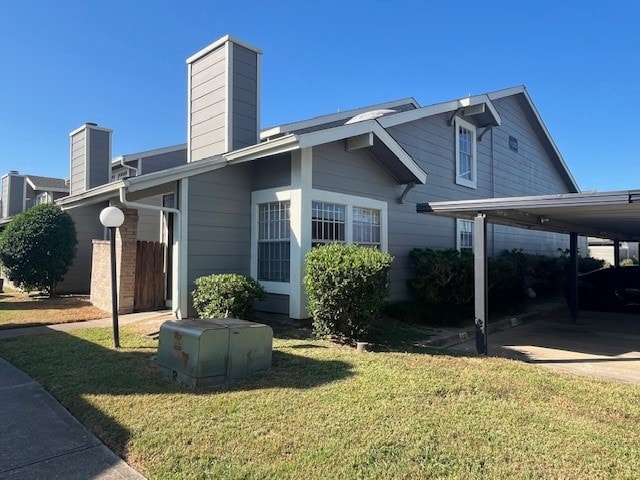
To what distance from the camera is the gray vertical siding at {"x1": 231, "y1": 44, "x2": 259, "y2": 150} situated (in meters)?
9.85

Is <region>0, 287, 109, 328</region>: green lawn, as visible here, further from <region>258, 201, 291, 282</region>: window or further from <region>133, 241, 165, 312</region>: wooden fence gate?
<region>258, 201, 291, 282</region>: window

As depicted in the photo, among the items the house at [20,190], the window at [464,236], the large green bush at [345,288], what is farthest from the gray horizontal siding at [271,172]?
the house at [20,190]

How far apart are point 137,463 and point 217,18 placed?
1122cm

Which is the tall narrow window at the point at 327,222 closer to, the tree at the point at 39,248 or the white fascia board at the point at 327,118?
the white fascia board at the point at 327,118

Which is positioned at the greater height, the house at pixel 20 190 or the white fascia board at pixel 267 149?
the house at pixel 20 190

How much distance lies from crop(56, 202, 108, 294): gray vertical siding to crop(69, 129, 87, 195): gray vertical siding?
2.13 meters

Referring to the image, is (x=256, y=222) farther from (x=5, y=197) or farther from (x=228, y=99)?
(x=5, y=197)

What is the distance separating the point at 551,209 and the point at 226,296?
5784 mm

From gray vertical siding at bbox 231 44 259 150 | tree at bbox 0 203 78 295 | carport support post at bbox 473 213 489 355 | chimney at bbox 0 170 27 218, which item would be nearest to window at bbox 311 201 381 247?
gray vertical siding at bbox 231 44 259 150

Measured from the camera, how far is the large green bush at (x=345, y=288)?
6.91m

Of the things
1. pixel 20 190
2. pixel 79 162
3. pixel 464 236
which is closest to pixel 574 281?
pixel 464 236

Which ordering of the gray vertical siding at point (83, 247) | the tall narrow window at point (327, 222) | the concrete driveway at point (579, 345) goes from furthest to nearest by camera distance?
1. the gray vertical siding at point (83, 247)
2. the tall narrow window at point (327, 222)
3. the concrete driveway at point (579, 345)

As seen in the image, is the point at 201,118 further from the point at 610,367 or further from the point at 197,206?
the point at 610,367

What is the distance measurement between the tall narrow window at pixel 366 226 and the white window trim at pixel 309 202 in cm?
11
